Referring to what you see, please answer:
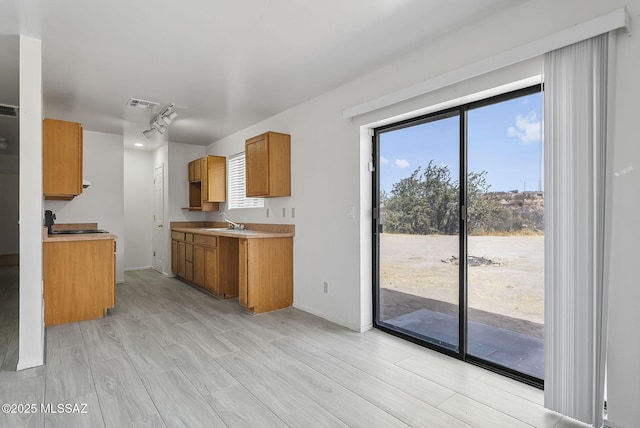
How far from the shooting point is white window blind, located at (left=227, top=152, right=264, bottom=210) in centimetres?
530

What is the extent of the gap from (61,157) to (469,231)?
4212mm

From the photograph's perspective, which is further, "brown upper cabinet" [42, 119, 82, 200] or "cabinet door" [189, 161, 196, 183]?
"cabinet door" [189, 161, 196, 183]

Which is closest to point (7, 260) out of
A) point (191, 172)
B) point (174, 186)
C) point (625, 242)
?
point (174, 186)

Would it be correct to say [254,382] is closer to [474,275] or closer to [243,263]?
[243,263]

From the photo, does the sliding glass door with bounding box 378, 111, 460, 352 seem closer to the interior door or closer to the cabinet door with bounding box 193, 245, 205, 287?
the cabinet door with bounding box 193, 245, 205, 287

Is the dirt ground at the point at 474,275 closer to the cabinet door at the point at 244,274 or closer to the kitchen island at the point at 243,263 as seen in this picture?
the kitchen island at the point at 243,263

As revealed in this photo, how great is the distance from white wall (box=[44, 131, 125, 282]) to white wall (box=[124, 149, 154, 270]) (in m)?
1.31

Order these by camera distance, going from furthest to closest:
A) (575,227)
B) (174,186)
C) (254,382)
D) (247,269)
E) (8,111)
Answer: (174,186) < (8,111) < (247,269) < (254,382) < (575,227)

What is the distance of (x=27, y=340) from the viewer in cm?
252

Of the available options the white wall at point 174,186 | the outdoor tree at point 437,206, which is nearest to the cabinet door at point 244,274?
the outdoor tree at point 437,206

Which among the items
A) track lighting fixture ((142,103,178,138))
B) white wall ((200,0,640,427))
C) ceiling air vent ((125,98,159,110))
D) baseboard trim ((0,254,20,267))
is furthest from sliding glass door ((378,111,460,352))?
baseboard trim ((0,254,20,267))

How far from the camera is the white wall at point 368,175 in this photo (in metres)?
1.72

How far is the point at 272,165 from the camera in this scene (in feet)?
13.7

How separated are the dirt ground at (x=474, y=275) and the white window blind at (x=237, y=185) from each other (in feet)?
8.38
